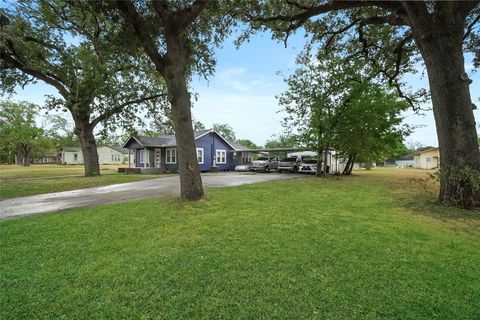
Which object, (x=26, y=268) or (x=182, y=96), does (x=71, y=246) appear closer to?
(x=26, y=268)

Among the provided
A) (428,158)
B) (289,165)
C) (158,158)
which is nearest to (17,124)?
(158,158)

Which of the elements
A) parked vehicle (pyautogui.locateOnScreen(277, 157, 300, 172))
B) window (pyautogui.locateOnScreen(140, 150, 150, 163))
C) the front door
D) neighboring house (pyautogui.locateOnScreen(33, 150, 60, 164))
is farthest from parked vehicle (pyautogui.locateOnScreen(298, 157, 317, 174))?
neighboring house (pyautogui.locateOnScreen(33, 150, 60, 164))

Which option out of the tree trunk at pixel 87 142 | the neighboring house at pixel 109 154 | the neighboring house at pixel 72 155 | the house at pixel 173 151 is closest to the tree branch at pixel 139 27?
the tree trunk at pixel 87 142

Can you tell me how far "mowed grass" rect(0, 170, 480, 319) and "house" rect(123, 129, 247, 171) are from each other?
20525mm

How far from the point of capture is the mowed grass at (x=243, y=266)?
246cm

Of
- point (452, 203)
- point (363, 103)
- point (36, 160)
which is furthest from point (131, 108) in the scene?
point (36, 160)

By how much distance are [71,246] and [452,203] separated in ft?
26.5

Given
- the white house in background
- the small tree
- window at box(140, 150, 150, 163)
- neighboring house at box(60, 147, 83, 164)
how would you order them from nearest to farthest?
window at box(140, 150, 150, 163), the small tree, neighboring house at box(60, 147, 83, 164), the white house in background

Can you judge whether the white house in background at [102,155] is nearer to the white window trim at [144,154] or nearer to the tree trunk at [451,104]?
the white window trim at [144,154]

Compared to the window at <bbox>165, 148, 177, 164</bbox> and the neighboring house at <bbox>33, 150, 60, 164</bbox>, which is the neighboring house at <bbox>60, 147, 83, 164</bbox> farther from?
the window at <bbox>165, 148, 177, 164</bbox>

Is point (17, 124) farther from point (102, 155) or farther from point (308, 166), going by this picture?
point (308, 166)

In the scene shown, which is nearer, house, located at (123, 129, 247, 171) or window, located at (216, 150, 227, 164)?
house, located at (123, 129, 247, 171)

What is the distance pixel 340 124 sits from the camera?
17062mm

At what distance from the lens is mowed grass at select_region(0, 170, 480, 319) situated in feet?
8.07
